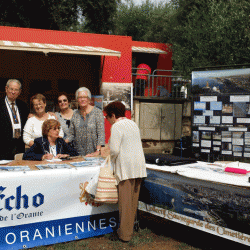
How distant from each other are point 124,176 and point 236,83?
8.87 feet

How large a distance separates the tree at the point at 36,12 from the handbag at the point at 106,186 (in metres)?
13.2

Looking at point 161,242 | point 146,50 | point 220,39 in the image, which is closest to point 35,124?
point 161,242

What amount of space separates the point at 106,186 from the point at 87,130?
3.41ft

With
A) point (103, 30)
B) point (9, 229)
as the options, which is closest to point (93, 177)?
point (9, 229)

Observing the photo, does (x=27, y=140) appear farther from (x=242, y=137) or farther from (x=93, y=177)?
(x=242, y=137)

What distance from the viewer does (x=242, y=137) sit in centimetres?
503

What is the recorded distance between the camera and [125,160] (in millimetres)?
3166

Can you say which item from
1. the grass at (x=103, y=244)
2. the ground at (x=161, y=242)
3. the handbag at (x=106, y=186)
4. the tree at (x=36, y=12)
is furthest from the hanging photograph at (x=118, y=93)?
the tree at (x=36, y=12)

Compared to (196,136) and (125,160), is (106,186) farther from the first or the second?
(196,136)

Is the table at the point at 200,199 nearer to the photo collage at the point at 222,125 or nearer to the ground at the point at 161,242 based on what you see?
the ground at the point at 161,242

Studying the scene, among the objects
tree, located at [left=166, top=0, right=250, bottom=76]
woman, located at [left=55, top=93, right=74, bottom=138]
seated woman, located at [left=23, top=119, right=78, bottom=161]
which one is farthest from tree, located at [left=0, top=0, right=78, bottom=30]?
seated woman, located at [left=23, top=119, right=78, bottom=161]

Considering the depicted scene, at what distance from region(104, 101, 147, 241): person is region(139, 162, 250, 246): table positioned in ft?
1.15

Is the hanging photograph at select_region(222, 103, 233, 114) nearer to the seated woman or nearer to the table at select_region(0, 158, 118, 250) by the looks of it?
the table at select_region(0, 158, 118, 250)

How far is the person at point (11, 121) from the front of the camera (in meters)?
4.02
